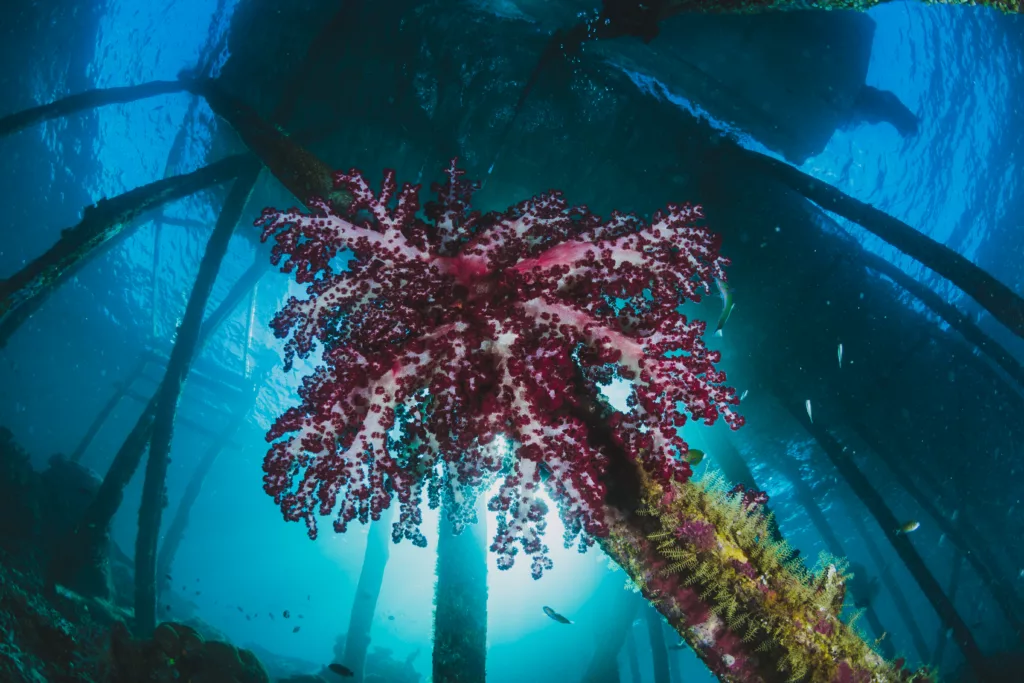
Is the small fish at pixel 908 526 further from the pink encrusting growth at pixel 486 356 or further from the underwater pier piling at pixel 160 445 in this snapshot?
the underwater pier piling at pixel 160 445

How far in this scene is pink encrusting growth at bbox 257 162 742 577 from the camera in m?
2.01

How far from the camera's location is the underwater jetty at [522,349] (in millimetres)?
2070

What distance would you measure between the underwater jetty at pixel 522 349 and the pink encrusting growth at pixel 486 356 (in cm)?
1

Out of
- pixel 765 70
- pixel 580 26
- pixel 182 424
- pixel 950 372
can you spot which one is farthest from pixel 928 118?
pixel 182 424

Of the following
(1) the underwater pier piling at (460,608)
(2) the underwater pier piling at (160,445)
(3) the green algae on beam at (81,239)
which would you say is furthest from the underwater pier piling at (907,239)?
(3) the green algae on beam at (81,239)

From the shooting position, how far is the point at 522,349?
2082 millimetres

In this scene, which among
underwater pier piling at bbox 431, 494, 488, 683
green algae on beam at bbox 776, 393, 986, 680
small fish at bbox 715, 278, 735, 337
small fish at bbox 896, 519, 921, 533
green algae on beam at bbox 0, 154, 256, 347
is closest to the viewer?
small fish at bbox 715, 278, 735, 337

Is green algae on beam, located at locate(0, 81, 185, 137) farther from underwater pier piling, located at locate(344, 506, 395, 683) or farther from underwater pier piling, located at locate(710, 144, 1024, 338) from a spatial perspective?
underwater pier piling, located at locate(344, 506, 395, 683)

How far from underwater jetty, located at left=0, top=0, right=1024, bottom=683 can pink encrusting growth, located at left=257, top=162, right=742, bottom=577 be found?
0.05 ft

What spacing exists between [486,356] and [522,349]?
7.0 inches

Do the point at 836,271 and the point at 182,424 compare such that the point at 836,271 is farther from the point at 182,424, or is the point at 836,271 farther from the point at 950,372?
the point at 182,424

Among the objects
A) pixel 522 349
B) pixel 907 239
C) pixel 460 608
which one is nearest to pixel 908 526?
pixel 907 239

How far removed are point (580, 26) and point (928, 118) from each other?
11.3 m

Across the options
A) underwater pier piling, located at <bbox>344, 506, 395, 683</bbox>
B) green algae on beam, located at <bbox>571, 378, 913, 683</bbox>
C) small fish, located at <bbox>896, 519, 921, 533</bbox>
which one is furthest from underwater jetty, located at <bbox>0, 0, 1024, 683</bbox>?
small fish, located at <bbox>896, 519, 921, 533</bbox>
